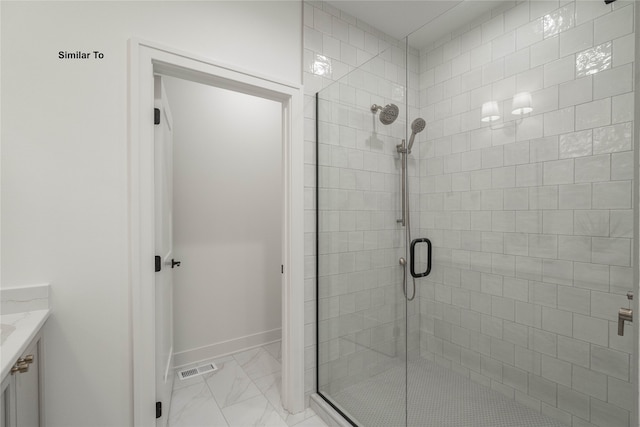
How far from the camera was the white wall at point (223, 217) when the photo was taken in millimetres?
2477

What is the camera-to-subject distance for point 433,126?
5.15ft

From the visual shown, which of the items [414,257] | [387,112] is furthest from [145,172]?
[414,257]

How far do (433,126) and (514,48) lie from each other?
0.50 m

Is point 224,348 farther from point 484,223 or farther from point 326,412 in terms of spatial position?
point 484,223

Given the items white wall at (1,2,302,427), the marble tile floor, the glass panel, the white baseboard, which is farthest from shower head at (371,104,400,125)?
the white baseboard

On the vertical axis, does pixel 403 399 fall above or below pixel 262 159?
below

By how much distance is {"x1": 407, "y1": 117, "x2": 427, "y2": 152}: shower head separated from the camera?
153cm

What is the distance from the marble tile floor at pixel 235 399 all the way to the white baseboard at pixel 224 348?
0.07 m

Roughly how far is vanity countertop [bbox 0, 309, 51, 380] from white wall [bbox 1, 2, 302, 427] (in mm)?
100

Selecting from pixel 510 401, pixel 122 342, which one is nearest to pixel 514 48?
pixel 510 401

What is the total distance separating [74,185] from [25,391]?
0.77 meters

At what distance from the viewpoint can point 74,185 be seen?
4.24 feet

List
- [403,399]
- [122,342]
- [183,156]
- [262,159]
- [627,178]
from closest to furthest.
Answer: [627,178] < [122,342] < [403,399] < [183,156] < [262,159]

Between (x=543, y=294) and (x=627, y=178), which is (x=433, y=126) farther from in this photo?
(x=543, y=294)
